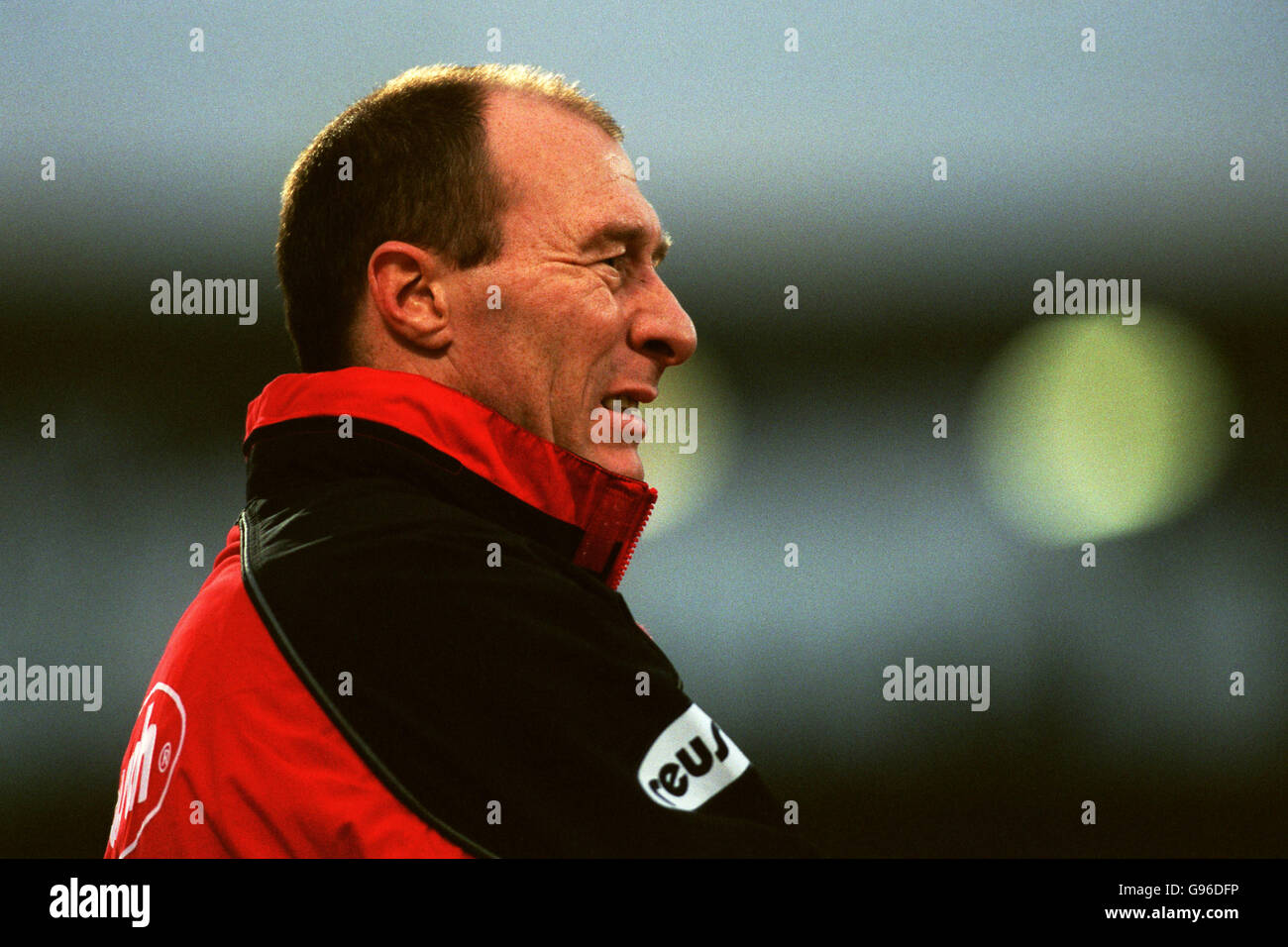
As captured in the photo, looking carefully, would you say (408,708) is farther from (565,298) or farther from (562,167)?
(562,167)

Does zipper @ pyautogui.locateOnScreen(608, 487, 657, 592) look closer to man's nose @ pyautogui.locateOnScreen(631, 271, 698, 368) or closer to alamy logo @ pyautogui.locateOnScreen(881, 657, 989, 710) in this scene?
man's nose @ pyautogui.locateOnScreen(631, 271, 698, 368)

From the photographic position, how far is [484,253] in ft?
5.65

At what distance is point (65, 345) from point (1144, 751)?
25.7 ft

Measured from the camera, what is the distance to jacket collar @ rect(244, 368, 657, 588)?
151cm

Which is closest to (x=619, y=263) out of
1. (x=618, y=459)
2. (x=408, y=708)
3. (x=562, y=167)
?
(x=562, y=167)

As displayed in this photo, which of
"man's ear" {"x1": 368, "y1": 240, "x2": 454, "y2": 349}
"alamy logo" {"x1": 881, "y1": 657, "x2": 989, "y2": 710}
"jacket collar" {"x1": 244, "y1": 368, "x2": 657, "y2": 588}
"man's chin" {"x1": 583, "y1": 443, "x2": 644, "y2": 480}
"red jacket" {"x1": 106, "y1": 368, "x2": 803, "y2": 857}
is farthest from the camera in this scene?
"alamy logo" {"x1": 881, "y1": 657, "x2": 989, "y2": 710}

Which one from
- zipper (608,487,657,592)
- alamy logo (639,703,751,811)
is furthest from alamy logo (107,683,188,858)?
zipper (608,487,657,592)

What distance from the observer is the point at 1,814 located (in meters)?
6.82

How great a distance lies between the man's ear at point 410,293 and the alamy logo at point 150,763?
573 millimetres

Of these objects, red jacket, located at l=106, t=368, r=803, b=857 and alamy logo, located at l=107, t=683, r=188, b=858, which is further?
alamy logo, located at l=107, t=683, r=188, b=858

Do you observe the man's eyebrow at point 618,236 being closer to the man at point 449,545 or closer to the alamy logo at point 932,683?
the man at point 449,545

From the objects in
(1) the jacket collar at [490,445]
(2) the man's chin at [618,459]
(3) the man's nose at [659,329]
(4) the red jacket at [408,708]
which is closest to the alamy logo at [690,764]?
(4) the red jacket at [408,708]

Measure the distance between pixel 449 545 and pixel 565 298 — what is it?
589 mm
